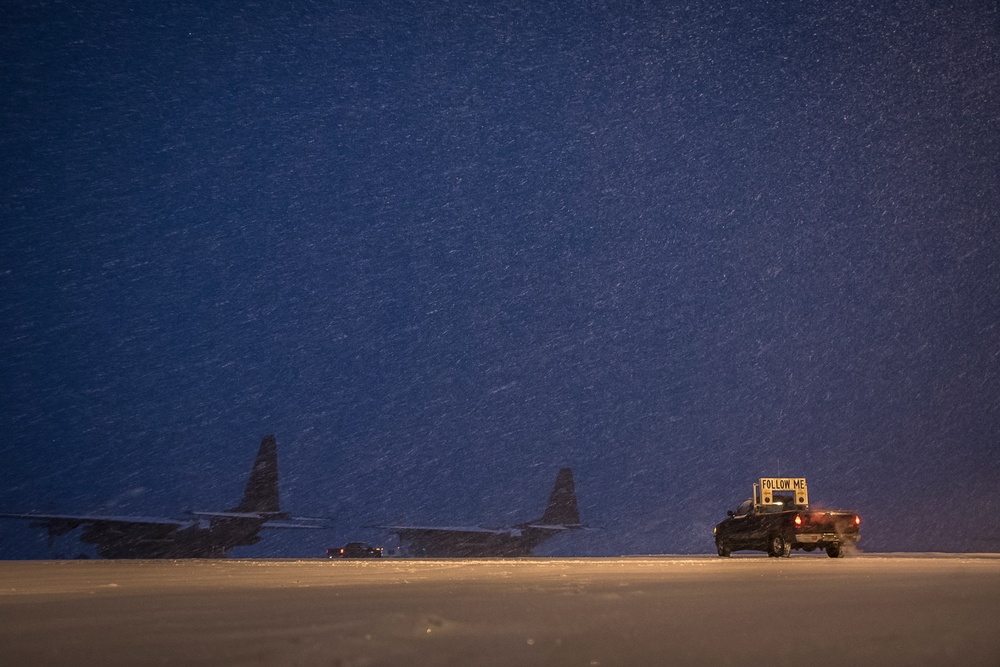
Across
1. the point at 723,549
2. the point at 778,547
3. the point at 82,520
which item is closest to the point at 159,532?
the point at 82,520

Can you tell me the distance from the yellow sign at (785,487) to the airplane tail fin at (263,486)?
1596 inches

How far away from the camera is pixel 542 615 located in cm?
520

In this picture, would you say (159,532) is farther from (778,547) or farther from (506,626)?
(506,626)

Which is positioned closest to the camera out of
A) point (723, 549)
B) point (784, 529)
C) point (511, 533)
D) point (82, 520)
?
point (784, 529)

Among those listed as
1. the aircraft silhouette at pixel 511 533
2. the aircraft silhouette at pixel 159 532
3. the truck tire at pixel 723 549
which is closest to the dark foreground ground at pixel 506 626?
the truck tire at pixel 723 549

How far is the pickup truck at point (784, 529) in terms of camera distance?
2148 centimetres

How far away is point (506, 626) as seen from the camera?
4.59 metres

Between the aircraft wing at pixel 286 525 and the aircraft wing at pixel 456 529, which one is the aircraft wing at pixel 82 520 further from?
the aircraft wing at pixel 456 529

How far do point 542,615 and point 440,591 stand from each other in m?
2.53

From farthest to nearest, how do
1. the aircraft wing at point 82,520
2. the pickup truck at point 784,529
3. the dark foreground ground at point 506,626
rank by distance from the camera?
the aircraft wing at point 82,520, the pickup truck at point 784,529, the dark foreground ground at point 506,626

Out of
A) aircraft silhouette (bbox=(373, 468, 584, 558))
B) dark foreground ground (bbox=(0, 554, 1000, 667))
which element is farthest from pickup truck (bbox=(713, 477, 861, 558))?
aircraft silhouette (bbox=(373, 468, 584, 558))

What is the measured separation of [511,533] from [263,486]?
73.7 ft

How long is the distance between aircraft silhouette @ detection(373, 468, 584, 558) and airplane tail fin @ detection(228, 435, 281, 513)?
55.6 ft

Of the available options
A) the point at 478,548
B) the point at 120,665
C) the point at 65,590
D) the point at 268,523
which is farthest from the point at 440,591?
the point at 478,548
